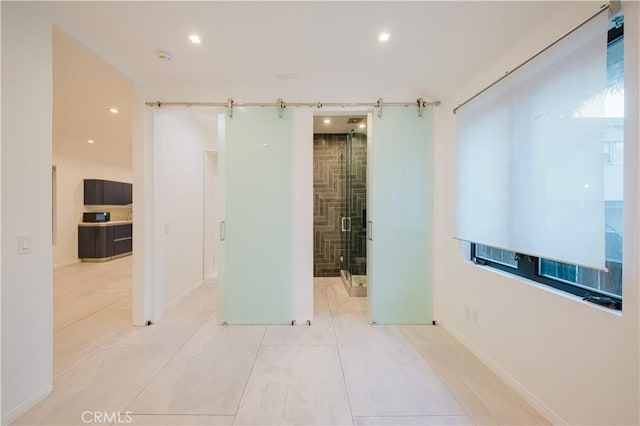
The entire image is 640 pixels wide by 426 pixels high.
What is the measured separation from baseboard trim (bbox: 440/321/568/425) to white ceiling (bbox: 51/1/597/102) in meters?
2.31

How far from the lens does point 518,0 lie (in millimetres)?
1492

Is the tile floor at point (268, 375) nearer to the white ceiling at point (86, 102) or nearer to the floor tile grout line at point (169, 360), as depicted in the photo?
the floor tile grout line at point (169, 360)

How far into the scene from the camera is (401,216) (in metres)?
2.70

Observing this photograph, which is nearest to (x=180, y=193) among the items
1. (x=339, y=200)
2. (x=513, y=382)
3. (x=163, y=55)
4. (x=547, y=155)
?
(x=163, y=55)

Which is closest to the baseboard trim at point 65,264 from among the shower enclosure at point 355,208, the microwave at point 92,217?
the microwave at point 92,217

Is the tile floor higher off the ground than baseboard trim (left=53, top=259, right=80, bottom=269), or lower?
lower

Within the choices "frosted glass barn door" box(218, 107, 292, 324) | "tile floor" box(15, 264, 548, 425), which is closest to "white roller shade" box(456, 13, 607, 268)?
"tile floor" box(15, 264, 548, 425)

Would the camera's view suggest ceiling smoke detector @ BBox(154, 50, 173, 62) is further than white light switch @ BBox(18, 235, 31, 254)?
Yes

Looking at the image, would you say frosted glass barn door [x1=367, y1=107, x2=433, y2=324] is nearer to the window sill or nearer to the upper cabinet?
the window sill

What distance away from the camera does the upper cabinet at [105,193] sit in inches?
233

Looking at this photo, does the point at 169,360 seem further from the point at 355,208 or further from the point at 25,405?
the point at 355,208

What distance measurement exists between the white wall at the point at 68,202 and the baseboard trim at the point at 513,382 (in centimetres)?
760

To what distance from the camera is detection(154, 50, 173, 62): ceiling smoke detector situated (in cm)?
211

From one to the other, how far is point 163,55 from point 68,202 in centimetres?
568
